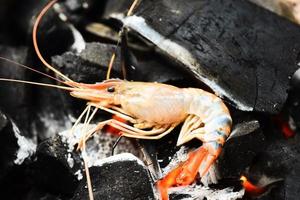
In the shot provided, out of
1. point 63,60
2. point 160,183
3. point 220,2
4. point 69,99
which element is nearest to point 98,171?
point 160,183

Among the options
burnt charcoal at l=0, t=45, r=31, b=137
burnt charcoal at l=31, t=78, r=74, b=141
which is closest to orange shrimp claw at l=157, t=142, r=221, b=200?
burnt charcoal at l=31, t=78, r=74, b=141

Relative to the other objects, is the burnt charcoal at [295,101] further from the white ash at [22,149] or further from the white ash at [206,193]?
the white ash at [22,149]

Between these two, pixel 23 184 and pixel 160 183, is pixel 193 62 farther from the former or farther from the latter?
pixel 23 184

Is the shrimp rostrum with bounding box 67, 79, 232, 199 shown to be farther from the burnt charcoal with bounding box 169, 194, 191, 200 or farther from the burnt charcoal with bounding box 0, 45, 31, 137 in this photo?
the burnt charcoal with bounding box 0, 45, 31, 137

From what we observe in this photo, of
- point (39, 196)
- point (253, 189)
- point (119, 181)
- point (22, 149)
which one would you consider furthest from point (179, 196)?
point (22, 149)

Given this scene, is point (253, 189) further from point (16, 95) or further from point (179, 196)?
point (16, 95)
